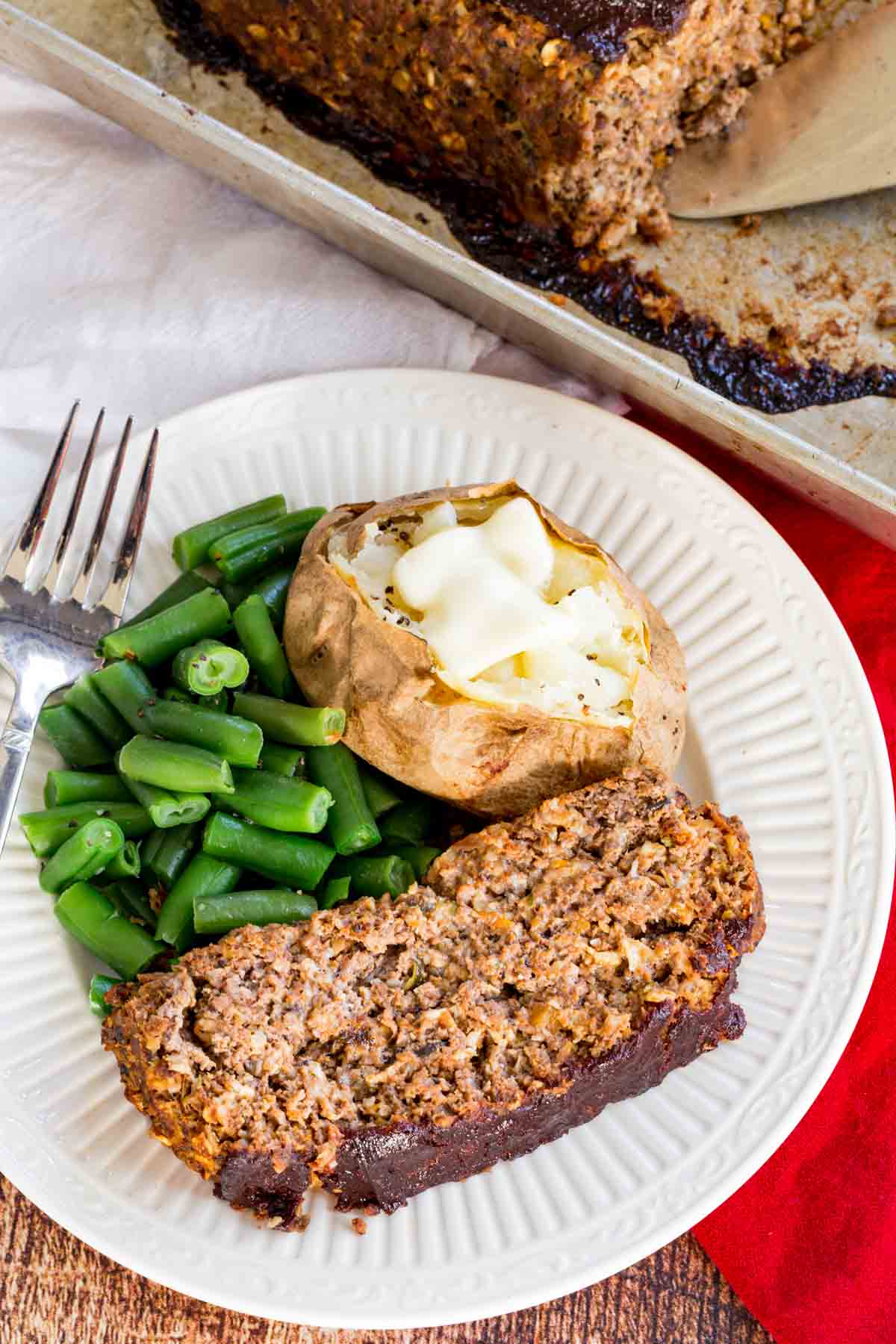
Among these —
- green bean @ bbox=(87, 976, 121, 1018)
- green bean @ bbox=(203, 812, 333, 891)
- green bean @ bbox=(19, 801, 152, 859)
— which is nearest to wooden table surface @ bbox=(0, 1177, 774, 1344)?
green bean @ bbox=(87, 976, 121, 1018)

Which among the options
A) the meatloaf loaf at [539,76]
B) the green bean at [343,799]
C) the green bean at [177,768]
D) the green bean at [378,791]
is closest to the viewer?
the green bean at [177,768]

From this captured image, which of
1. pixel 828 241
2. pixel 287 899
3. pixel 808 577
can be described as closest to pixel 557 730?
pixel 287 899

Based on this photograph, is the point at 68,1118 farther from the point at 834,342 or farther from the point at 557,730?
the point at 834,342

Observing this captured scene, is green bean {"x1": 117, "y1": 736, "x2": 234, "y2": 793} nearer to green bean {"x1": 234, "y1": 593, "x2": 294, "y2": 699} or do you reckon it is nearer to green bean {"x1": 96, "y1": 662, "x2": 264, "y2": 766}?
green bean {"x1": 96, "y1": 662, "x2": 264, "y2": 766}

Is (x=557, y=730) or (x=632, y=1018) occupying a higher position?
(x=557, y=730)

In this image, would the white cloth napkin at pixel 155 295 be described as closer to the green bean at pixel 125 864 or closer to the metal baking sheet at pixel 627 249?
the metal baking sheet at pixel 627 249

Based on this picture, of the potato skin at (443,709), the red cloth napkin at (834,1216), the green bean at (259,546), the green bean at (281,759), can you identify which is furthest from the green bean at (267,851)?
the red cloth napkin at (834,1216)
